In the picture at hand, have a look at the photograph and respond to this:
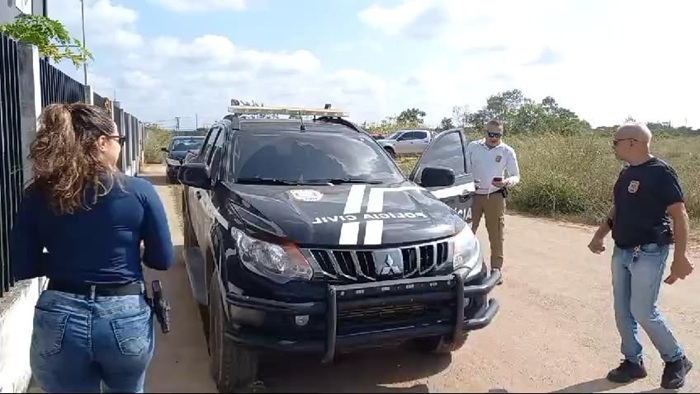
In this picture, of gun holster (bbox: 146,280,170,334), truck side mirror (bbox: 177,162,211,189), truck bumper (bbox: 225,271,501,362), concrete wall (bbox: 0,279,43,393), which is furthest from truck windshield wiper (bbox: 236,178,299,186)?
gun holster (bbox: 146,280,170,334)

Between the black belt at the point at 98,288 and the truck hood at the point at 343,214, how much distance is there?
118 centimetres

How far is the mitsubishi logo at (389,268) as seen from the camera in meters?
3.29

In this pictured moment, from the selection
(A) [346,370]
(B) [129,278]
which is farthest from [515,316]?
(B) [129,278]

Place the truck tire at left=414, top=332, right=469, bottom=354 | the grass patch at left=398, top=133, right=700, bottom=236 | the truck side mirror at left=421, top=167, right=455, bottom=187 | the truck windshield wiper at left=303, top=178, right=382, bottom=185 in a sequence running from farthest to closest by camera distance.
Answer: the grass patch at left=398, top=133, right=700, bottom=236
the truck side mirror at left=421, top=167, right=455, bottom=187
the truck windshield wiper at left=303, top=178, right=382, bottom=185
the truck tire at left=414, top=332, right=469, bottom=354

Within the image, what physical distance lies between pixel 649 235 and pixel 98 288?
321cm

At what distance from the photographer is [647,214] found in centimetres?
373

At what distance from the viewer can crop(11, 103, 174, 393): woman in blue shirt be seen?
6.86 ft

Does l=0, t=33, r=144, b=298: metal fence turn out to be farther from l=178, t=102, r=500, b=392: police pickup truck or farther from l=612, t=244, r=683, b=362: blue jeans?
l=612, t=244, r=683, b=362: blue jeans

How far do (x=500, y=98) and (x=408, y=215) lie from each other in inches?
2126

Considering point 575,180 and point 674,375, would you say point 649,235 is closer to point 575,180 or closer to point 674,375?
point 674,375

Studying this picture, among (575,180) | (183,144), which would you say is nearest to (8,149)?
(575,180)

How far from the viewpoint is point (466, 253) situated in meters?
3.66

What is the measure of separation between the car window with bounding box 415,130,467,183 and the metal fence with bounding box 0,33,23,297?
3.64 m

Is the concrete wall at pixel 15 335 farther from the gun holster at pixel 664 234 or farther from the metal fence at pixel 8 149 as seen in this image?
the gun holster at pixel 664 234
